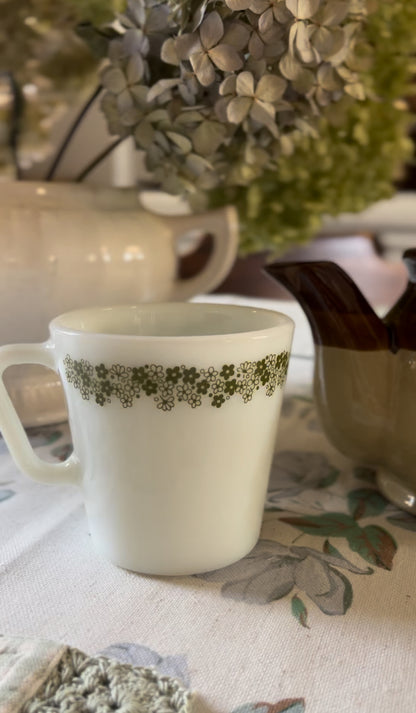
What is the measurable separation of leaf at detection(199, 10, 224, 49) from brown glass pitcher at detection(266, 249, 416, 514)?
114 millimetres

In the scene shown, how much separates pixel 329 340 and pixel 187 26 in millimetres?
174

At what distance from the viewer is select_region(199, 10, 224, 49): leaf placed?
0.94ft

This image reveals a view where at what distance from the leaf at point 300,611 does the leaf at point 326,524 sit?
0.18 feet

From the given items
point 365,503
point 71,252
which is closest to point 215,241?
point 71,252

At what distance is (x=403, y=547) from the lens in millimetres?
284

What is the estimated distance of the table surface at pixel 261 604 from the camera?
0.66 ft

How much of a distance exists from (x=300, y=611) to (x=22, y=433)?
145 millimetres

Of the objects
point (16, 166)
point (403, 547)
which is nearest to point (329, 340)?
point (403, 547)

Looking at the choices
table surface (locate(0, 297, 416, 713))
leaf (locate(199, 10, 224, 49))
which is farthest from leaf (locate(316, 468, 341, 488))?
leaf (locate(199, 10, 224, 49))

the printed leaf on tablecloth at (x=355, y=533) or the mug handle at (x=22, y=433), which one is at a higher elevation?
the mug handle at (x=22, y=433)

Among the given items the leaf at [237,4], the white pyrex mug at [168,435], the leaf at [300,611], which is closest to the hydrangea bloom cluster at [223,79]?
the leaf at [237,4]

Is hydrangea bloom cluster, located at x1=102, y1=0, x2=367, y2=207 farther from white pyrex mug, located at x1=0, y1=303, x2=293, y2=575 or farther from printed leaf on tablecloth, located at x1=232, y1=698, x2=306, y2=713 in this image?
printed leaf on tablecloth, located at x1=232, y1=698, x2=306, y2=713

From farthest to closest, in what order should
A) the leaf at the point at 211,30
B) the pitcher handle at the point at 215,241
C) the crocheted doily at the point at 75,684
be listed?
the pitcher handle at the point at 215,241 < the leaf at the point at 211,30 < the crocheted doily at the point at 75,684

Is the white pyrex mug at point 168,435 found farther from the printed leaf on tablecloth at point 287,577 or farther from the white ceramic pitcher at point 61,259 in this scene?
the white ceramic pitcher at point 61,259
